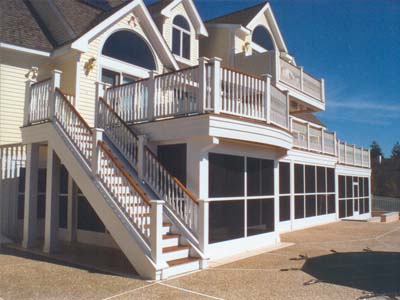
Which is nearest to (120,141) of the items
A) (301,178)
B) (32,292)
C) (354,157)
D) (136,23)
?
(32,292)

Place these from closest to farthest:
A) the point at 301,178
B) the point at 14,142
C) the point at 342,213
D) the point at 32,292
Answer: the point at 32,292, the point at 14,142, the point at 301,178, the point at 342,213

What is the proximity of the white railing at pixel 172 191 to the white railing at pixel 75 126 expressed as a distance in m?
1.29

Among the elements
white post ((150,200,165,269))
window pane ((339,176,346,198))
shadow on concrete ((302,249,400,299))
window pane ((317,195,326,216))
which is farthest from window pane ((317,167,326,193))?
white post ((150,200,165,269))

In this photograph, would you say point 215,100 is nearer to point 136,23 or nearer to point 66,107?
point 66,107

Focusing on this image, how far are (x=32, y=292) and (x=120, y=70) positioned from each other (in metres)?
8.35

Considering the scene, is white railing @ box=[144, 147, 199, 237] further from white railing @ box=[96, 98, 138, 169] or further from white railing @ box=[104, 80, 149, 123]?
white railing @ box=[104, 80, 149, 123]

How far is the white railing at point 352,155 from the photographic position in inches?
746

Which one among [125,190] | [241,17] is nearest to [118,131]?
[125,190]

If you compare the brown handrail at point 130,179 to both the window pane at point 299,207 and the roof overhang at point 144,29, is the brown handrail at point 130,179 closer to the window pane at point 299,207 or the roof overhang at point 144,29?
the roof overhang at point 144,29

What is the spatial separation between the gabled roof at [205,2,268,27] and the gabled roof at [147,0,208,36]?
2.41 m

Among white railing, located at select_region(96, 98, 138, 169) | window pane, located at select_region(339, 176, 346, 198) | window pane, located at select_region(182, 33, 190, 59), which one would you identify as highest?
window pane, located at select_region(182, 33, 190, 59)

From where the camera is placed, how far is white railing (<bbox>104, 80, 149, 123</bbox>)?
9.01 m

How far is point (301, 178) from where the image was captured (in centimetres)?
1488

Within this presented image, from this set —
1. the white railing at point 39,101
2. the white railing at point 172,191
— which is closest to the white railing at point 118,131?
the white railing at point 172,191
